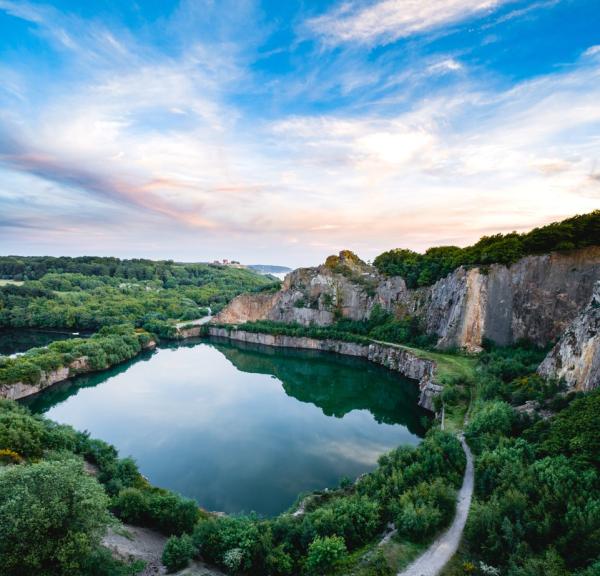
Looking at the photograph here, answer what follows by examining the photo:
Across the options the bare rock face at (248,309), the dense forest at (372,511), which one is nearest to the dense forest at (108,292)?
the bare rock face at (248,309)

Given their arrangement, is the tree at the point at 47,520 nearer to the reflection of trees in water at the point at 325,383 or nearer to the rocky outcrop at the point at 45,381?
the reflection of trees in water at the point at 325,383

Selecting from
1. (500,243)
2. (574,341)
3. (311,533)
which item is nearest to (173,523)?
(311,533)

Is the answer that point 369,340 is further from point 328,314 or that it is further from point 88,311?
point 88,311

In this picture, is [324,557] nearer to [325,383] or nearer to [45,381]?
[325,383]

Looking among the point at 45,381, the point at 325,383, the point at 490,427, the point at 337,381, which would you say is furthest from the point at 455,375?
the point at 45,381

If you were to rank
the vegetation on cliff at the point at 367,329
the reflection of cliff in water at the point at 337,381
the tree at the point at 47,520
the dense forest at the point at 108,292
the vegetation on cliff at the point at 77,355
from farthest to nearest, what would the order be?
the dense forest at the point at 108,292 → the vegetation on cliff at the point at 367,329 → the vegetation on cliff at the point at 77,355 → the reflection of cliff in water at the point at 337,381 → the tree at the point at 47,520
